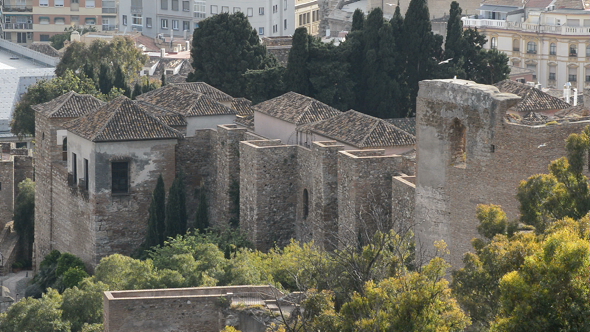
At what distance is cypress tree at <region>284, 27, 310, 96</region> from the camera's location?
5275 centimetres

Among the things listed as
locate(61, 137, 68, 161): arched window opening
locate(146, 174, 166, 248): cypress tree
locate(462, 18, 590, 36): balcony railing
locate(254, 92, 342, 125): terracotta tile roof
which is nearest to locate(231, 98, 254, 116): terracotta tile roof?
locate(254, 92, 342, 125): terracotta tile roof

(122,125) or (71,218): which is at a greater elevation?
(122,125)

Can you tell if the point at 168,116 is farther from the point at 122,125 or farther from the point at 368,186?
the point at 368,186

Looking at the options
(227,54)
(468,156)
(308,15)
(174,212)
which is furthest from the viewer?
(308,15)

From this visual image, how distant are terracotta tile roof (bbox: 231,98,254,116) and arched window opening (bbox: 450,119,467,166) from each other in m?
16.3

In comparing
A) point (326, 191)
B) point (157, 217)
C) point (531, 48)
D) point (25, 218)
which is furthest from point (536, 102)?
point (531, 48)

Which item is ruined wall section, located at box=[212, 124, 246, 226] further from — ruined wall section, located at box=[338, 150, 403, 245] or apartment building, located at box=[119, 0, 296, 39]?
apartment building, located at box=[119, 0, 296, 39]

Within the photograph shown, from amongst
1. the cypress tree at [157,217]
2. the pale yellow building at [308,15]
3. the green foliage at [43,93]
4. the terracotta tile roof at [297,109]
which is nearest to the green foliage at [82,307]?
the cypress tree at [157,217]

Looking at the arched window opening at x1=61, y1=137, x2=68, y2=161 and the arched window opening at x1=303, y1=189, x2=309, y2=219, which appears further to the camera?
the arched window opening at x1=61, y1=137, x2=68, y2=161

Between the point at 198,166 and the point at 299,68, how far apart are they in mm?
7629

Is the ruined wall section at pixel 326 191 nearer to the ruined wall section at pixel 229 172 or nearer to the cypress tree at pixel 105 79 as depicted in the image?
the ruined wall section at pixel 229 172

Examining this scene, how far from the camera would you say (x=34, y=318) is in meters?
38.1

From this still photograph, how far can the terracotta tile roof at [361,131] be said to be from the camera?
1623 inches

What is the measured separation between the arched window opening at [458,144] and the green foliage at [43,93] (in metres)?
30.6
